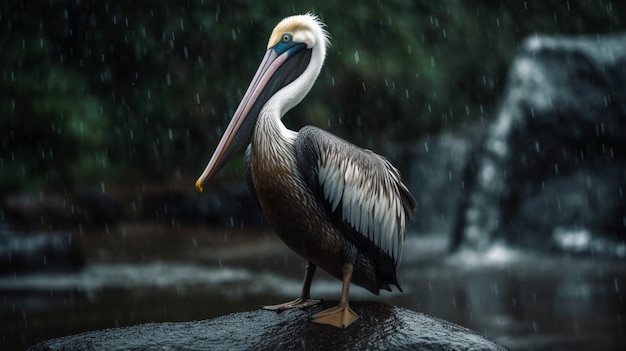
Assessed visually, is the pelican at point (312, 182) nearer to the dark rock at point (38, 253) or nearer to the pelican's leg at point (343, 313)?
the pelican's leg at point (343, 313)

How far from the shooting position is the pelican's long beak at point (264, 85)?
346 centimetres

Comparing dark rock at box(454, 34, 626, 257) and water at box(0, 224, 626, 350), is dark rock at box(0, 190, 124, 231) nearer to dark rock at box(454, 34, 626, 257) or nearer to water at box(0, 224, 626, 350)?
water at box(0, 224, 626, 350)

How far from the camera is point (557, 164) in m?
9.30

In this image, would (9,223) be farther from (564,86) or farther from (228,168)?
(564,86)

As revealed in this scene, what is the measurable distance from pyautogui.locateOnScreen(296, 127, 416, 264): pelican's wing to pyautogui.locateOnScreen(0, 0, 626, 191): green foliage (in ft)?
26.2

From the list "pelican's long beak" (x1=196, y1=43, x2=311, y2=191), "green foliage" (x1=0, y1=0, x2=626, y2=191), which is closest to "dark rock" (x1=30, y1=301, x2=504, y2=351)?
"pelican's long beak" (x1=196, y1=43, x2=311, y2=191)

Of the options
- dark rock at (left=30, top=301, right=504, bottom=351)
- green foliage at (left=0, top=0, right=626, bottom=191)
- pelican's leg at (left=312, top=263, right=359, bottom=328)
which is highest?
green foliage at (left=0, top=0, right=626, bottom=191)

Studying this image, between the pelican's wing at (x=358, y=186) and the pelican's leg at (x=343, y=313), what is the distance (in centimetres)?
19

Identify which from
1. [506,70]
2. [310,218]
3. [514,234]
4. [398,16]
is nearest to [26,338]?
[310,218]

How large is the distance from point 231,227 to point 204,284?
12.6ft

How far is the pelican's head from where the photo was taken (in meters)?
3.46

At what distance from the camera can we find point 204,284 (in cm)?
780

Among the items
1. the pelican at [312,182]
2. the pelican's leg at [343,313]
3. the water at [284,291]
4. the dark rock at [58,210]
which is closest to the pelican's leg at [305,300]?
the pelican at [312,182]

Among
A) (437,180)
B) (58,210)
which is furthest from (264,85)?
(437,180)
